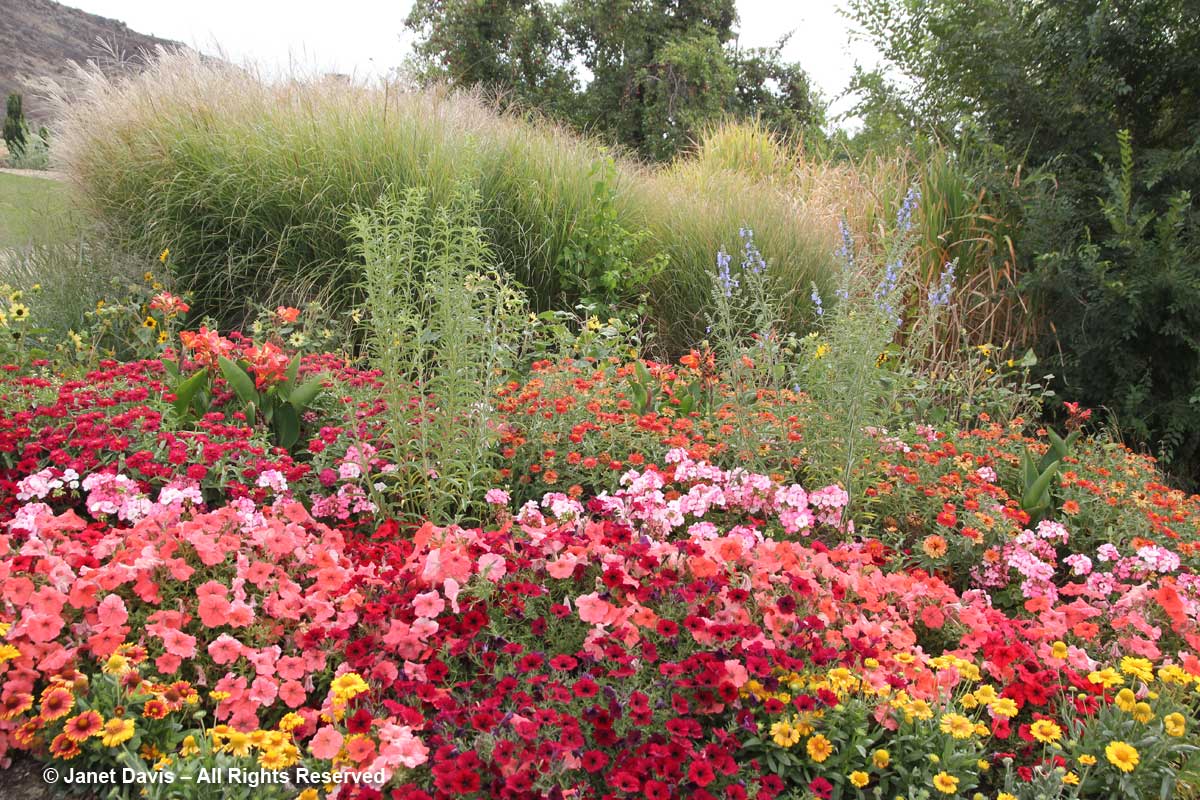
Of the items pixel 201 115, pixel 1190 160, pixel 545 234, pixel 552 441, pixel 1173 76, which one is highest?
pixel 1173 76

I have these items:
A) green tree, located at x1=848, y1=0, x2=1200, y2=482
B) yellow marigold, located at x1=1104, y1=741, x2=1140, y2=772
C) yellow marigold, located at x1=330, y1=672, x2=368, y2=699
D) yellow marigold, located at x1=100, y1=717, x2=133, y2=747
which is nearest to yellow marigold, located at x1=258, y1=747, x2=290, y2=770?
yellow marigold, located at x1=330, y1=672, x2=368, y2=699

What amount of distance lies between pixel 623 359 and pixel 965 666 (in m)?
3.15

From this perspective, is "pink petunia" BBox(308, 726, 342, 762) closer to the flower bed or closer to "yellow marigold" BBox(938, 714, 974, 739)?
the flower bed

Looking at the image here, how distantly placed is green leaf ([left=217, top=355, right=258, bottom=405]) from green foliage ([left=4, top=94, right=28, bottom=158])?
1658 cm

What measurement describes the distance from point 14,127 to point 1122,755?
21.3m

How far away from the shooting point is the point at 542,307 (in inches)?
208

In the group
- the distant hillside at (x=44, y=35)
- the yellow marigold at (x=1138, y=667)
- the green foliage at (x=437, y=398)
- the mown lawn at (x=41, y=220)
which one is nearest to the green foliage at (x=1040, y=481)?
the yellow marigold at (x=1138, y=667)

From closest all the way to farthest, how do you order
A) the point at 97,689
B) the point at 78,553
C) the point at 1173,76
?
the point at 97,689
the point at 78,553
the point at 1173,76

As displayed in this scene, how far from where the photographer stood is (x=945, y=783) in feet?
4.78

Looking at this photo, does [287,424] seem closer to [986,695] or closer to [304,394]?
[304,394]

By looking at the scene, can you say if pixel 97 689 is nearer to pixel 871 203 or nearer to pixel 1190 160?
pixel 1190 160

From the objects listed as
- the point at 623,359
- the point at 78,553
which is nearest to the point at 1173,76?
the point at 623,359

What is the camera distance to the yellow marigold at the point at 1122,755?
1.47m

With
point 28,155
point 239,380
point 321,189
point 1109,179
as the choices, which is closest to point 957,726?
point 239,380
